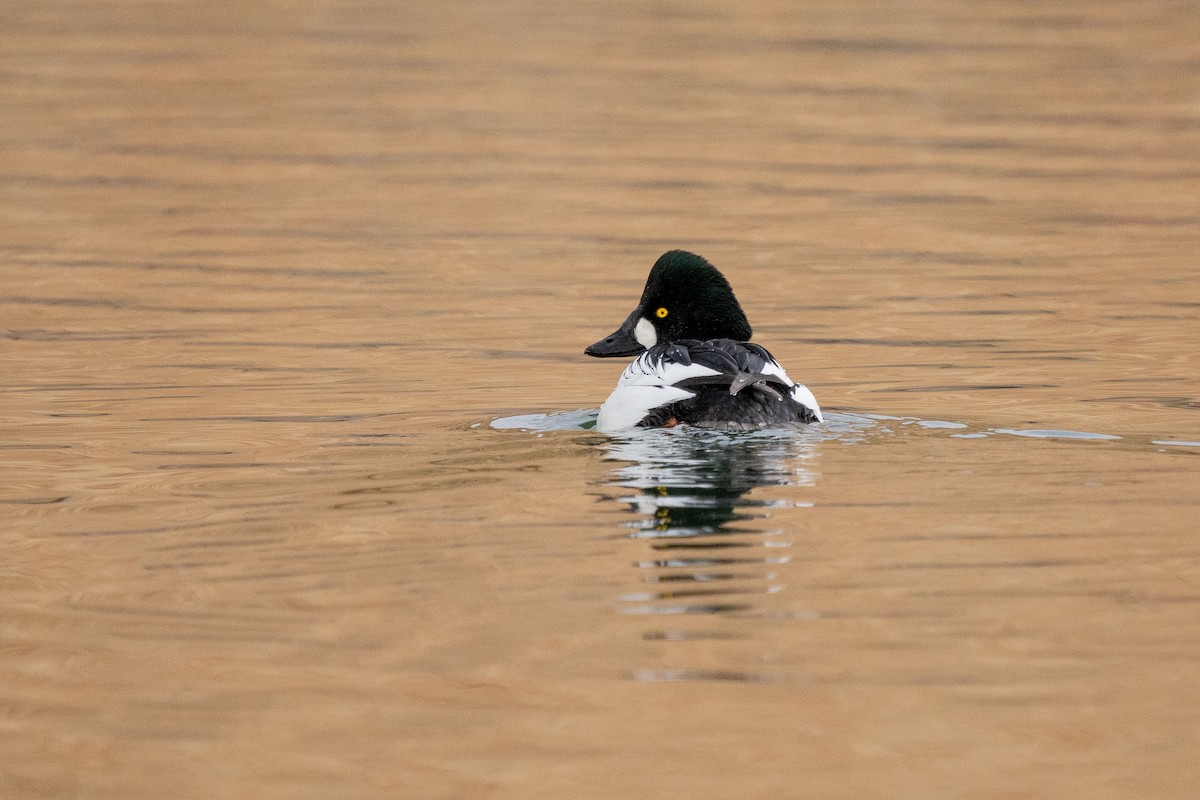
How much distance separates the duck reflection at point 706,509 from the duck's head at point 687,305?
4.17 feet

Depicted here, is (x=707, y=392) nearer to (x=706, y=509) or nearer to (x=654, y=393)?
(x=654, y=393)

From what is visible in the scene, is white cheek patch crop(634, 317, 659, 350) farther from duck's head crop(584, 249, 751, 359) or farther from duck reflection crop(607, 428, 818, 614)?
duck reflection crop(607, 428, 818, 614)

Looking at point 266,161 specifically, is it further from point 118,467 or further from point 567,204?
point 118,467

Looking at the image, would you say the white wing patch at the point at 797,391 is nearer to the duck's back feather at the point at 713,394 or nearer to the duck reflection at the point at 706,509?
the duck's back feather at the point at 713,394

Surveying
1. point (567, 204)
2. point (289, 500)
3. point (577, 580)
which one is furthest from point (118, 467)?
point (567, 204)

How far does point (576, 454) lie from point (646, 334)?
186 cm

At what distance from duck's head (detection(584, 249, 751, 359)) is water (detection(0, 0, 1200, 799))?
0.57 metres

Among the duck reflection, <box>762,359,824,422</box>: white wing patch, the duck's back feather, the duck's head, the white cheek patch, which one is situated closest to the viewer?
the duck reflection

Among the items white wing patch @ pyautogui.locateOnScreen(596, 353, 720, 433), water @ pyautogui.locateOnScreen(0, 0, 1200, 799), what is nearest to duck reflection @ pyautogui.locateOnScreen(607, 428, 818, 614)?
water @ pyautogui.locateOnScreen(0, 0, 1200, 799)

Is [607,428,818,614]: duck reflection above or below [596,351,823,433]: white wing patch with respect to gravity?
below

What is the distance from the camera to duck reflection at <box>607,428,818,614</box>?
6.14 meters

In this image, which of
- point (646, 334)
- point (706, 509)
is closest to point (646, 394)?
point (646, 334)

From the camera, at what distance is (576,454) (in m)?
8.39

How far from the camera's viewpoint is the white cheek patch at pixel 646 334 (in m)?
10.1
